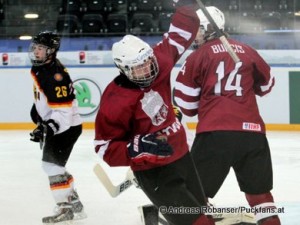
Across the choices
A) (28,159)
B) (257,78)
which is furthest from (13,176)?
(257,78)

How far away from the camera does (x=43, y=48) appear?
11.7ft

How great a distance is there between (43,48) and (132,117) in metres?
1.44

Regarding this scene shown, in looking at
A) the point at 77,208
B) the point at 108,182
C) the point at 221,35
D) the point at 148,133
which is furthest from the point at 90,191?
the point at 148,133

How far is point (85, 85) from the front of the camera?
8031 millimetres

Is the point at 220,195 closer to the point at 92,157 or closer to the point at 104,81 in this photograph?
the point at 92,157

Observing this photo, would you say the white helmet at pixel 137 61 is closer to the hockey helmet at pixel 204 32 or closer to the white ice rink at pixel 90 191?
the hockey helmet at pixel 204 32

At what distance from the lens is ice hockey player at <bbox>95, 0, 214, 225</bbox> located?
223 cm

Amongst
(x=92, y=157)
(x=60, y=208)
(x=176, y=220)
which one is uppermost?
(x=176, y=220)

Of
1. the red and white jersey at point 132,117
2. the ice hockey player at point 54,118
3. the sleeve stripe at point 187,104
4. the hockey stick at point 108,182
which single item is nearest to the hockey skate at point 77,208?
the ice hockey player at point 54,118

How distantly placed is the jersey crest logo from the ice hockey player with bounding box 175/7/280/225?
0.40 m

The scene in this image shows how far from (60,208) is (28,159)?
2287 millimetres

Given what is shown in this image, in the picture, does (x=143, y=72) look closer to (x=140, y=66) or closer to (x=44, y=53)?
(x=140, y=66)

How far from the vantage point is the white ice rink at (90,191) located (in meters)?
3.66

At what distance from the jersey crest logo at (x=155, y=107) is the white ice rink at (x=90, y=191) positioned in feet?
4.10
